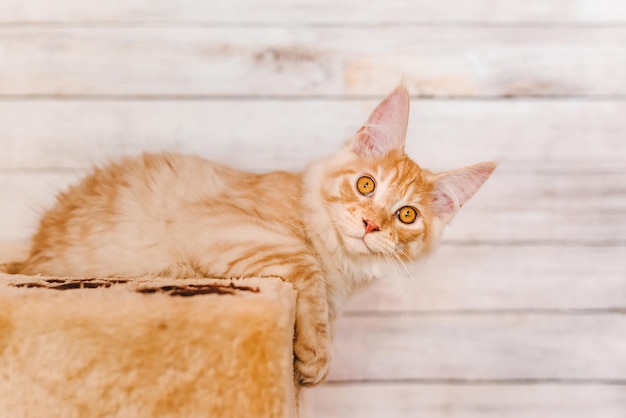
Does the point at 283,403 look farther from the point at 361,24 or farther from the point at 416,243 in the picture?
the point at 361,24

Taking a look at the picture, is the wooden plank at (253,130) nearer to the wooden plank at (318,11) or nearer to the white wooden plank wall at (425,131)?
the white wooden plank wall at (425,131)

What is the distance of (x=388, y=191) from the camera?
1.00 meters

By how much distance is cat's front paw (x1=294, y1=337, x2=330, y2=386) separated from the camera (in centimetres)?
82

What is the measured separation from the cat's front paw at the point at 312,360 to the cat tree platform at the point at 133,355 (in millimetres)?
132

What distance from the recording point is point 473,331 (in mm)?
1375

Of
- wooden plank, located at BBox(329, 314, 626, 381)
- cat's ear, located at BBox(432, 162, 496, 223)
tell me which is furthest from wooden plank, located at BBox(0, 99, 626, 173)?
wooden plank, located at BBox(329, 314, 626, 381)

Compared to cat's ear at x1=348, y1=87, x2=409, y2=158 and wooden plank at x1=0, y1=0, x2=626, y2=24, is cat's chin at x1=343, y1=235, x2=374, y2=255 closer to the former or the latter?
cat's ear at x1=348, y1=87, x2=409, y2=158

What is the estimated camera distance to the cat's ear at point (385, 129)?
0.99 metres

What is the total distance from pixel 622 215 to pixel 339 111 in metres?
0.82

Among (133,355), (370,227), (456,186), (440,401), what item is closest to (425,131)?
(456,186)

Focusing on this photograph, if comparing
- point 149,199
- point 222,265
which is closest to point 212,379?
point 222,265

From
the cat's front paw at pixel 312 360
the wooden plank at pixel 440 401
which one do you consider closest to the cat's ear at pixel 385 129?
the cat's front paw at pixel 312 360

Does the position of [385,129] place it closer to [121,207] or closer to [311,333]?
[311,333]

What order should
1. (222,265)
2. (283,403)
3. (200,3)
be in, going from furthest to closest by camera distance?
(200,3)
(222,265)
(283,403)
